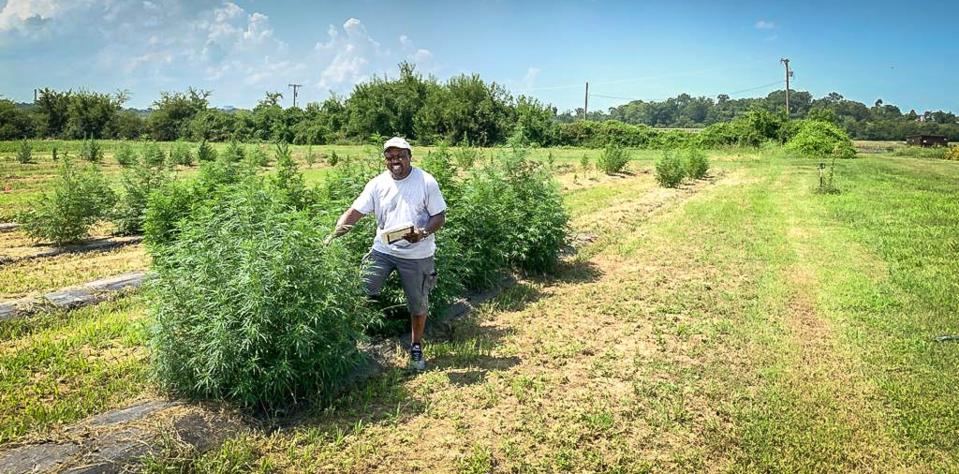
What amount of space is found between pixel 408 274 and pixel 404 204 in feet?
1.87

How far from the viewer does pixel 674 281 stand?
27.0 feet

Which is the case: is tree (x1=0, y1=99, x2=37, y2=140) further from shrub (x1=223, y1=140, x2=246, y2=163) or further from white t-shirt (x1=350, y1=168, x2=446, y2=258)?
white t-shirt (x1=350, y1=168, x2=446, y2=258)

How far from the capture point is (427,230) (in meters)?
4.86

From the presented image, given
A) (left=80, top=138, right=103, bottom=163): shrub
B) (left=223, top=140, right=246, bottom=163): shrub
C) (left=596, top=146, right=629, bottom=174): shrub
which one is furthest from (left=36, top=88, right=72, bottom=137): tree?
(left=596, top=146, right=629, bottom=174): shrub

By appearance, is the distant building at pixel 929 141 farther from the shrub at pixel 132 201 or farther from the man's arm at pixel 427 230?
the man's arm at pixel 427 230

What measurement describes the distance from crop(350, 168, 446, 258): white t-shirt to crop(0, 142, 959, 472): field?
1.05 metres

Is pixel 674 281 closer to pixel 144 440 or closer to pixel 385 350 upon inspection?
pixel 385 350

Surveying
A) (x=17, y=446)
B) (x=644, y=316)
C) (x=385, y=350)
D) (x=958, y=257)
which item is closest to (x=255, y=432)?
(x=17, y=446)

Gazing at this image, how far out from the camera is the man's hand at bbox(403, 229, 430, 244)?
15.5 ft

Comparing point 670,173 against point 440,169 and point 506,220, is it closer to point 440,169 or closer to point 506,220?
point 506,220

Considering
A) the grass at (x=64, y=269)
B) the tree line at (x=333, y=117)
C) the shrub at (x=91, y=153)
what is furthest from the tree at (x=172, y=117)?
the grass at (x=64, y=269)

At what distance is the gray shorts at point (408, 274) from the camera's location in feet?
16.3

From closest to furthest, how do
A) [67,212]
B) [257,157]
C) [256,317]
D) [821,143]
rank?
[256,317]
[67,212]
[257,157]
[821,143]

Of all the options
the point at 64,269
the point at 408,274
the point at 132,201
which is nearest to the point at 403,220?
the point at 408,274
